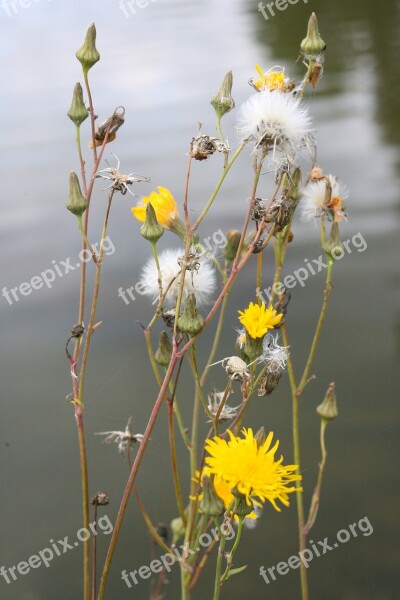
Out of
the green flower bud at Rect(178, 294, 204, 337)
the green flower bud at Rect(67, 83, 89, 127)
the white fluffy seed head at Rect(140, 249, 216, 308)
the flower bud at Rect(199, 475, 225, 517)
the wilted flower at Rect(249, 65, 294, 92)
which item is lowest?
the flower bud at Rect(199, 475, 225, 517)

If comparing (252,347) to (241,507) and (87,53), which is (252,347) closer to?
(241,507)

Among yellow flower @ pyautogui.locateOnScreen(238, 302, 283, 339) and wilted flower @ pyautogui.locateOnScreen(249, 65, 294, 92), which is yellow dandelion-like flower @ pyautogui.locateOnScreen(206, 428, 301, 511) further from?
wilted flower @ pyautogui.locateOnScreen(249, 65, 294, 92)

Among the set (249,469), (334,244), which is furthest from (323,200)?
(249,469)

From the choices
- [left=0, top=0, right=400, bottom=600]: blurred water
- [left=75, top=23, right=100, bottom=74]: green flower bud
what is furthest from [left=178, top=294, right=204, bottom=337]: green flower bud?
[left=0, top=0, right=400, bottom=600]: blurred water

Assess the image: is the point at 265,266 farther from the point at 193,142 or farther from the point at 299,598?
the point at 193,142

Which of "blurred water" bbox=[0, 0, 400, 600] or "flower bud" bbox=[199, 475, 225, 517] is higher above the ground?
"blurred water" bbox=[0, 0, 400, 600]

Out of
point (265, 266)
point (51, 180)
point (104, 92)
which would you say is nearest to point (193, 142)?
point (265, 266)
